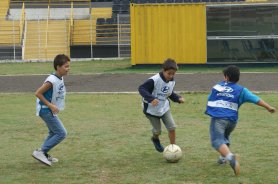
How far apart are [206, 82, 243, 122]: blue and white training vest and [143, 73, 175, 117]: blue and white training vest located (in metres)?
1.04

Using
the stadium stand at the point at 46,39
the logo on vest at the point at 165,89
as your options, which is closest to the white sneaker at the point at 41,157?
the logo on vest at the point at 165,89

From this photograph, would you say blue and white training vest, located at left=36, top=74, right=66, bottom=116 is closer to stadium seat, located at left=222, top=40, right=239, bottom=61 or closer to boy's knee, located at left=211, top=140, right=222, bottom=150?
boy's knee, located at left=211, top=140, right=222, bottom=150

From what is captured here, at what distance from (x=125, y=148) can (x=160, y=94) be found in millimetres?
1215

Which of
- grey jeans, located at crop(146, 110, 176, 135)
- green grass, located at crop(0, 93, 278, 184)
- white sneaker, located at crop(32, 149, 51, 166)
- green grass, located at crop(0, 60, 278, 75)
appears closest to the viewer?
green grass, located at crop(0, 93, 278, 184)

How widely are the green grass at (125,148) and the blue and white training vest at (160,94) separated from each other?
25.8 inches

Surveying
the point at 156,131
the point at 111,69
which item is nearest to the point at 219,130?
the point at 156,131

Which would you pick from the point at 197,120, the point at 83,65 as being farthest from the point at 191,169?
the point at 83,65

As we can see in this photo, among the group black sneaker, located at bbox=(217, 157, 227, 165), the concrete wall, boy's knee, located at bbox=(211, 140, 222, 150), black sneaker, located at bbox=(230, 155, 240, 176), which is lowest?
black sneaker, located at bbox=(217, 157, 227, 165)

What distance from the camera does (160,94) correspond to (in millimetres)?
9117

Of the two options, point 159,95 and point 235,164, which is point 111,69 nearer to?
point 159,95

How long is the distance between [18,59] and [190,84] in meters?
16.8

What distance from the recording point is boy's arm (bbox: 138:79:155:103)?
8758 mm

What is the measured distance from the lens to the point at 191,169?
828 cm

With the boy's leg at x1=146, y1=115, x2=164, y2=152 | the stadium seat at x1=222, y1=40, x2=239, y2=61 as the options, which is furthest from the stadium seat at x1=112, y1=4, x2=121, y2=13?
the boy's leg at x1=146, y1=115, x2=164, y2=152
